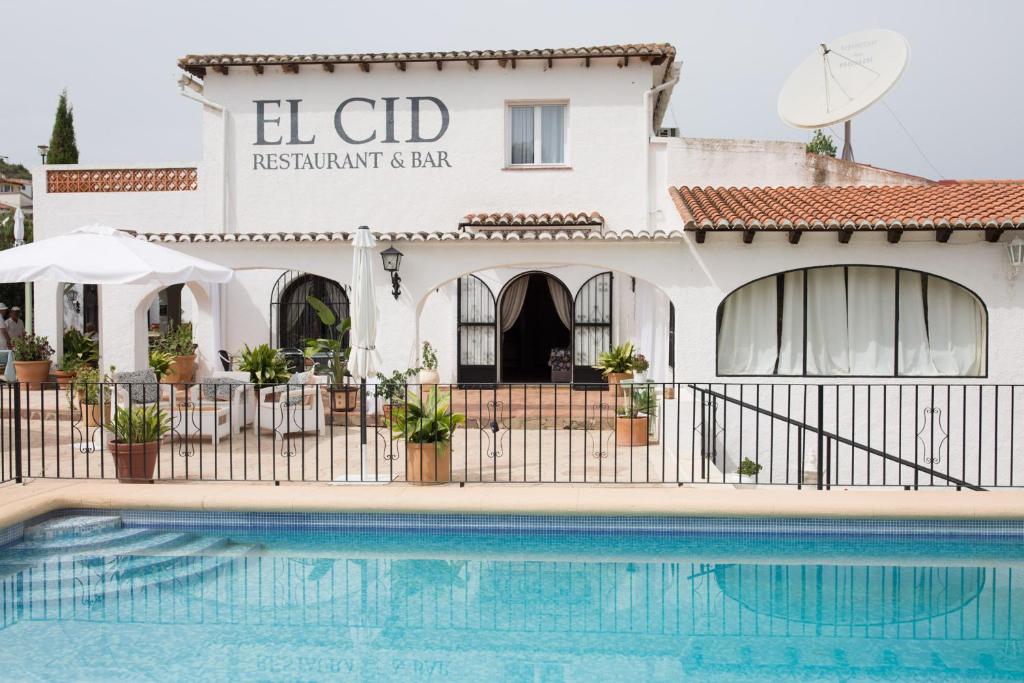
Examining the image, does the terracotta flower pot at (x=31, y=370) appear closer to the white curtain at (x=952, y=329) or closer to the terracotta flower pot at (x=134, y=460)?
the terracotta flower pot at (x=134, y=460)

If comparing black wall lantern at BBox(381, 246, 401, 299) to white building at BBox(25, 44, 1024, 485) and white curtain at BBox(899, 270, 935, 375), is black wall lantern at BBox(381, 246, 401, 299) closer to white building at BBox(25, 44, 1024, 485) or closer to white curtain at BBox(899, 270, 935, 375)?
white building at BBox(25, 44, 1024, 485)

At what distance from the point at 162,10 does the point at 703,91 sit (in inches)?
545

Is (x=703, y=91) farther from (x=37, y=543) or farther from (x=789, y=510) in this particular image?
(x=37, y=543)

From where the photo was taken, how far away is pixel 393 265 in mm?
12984

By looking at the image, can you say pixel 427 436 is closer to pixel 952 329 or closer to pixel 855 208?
pixel 855 208

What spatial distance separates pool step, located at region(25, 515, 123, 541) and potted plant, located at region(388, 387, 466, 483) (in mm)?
2712

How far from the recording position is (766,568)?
7078 millimetres

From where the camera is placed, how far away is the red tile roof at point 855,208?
1129 centimetres

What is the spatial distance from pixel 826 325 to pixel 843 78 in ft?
18.4

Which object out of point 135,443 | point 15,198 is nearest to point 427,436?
point 135,443

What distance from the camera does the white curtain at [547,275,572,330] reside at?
56.9ft

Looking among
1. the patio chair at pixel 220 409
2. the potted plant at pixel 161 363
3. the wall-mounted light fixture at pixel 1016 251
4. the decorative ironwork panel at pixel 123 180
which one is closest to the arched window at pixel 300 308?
the potted plant at pixel 161 363

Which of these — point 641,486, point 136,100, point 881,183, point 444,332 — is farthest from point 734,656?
point 136,100

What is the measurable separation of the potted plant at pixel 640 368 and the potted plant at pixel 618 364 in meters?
0.09
